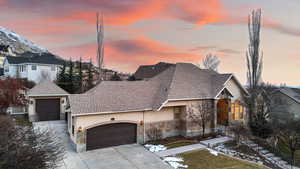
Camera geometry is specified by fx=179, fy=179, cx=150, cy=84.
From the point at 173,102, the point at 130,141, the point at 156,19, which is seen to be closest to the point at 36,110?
the point at 130,141

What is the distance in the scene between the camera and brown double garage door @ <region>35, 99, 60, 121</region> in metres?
21.2

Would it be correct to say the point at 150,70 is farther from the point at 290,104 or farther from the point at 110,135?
the point at 110,135

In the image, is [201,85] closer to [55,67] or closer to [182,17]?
[182,17]

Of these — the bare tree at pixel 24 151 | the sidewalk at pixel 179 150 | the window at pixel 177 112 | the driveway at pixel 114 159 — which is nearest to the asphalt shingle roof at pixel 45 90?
the driveway at pixel 114 159

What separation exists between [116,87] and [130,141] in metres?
5.16

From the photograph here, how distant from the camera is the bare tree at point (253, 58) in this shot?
2056 centimetres

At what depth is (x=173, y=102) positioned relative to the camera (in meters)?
16.8

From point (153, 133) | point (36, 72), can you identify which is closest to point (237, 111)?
point (153, 133)

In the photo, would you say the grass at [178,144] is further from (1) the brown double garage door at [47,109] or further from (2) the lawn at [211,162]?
(1) the brown double garage door at [47,109]

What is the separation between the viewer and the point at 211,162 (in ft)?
40.2

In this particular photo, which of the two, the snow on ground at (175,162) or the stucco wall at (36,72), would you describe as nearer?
the snow on ground at (175,162)

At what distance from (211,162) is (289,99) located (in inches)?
991

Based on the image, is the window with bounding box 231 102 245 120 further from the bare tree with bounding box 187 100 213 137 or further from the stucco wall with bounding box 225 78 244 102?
the bare tree with bounding box 187 100 213 137

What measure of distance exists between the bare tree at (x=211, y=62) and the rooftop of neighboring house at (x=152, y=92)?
27.1 metres
